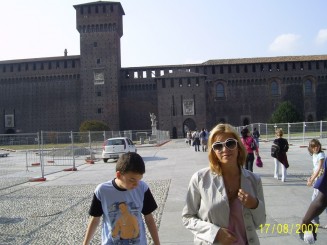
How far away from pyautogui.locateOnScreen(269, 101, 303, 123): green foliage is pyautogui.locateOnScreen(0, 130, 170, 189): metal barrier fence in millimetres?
35259

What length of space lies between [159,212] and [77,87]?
51190mm

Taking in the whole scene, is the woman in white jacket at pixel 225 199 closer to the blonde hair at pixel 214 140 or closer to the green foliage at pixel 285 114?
the blonde hair at pixel 214 140

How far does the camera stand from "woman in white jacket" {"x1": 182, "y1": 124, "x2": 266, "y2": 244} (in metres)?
2.48

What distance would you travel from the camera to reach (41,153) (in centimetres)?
1266

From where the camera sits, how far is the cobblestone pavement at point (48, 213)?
17.3 feet

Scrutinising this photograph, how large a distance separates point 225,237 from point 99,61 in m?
53.1

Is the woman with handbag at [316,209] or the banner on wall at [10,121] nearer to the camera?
the woman with handbag at [316,209]

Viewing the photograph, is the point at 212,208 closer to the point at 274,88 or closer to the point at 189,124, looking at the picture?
the point at 189,124

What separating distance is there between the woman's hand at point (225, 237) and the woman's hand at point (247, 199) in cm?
19

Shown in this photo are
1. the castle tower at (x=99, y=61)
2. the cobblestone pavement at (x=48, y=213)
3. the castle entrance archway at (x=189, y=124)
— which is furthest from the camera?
the castle entrance archway at (x=189, y=124)

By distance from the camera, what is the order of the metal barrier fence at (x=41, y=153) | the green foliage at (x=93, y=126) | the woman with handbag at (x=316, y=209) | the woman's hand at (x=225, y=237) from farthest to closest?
1. the green foliage at (x=93, y=126)
2. the metal barrier fence at (x=41, y=153)
3. the woman with handbag at (x=316, y=209)
4. the woman's hand at (x=225, y=237)

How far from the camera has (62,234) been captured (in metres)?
5.39

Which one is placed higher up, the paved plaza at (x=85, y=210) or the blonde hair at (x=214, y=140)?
the blonde hair at (x=214, y=140)

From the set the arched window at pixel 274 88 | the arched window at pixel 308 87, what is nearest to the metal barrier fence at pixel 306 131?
the arched window at pixel 274 88
